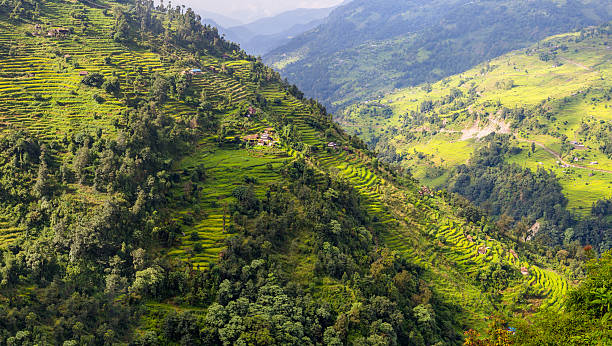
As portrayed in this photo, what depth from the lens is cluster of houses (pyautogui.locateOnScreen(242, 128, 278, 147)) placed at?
62469mm

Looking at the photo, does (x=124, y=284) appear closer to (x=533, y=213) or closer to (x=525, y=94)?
(x=533, y=213)

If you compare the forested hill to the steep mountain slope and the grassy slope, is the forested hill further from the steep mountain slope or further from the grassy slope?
the steep mountain slope

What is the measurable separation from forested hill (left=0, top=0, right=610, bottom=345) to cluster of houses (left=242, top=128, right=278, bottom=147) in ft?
1.12

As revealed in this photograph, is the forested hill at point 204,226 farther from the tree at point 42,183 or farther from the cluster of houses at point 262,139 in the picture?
the cluster of houses at point 262,139

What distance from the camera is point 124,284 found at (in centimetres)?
3234

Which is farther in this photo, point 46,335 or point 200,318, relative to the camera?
point 200,318

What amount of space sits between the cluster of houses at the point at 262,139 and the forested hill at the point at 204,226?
0.34 m

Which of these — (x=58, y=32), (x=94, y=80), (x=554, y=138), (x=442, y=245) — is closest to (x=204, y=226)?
(x=94, y=80)

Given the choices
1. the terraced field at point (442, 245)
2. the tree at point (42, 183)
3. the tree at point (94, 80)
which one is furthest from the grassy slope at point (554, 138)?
the tree at point (42, 183)

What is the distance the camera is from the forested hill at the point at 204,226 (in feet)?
99.9

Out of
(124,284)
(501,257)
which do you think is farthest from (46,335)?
(501,257)

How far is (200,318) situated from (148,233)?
1129 cm

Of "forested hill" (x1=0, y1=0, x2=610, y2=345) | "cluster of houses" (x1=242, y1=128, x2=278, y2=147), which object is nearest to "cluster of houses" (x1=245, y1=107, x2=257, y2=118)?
"forested hill" (x1=0, y1=0, x2=610, y2=345)

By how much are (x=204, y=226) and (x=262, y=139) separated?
23925 mm
